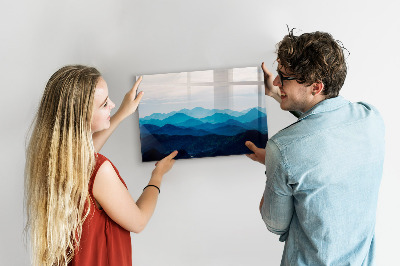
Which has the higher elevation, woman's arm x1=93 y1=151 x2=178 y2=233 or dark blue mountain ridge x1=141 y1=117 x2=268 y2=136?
dark blue mountain ridge x1=141 y1=117 x2=268 y2=136

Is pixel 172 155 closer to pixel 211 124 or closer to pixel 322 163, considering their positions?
pixel 211 124

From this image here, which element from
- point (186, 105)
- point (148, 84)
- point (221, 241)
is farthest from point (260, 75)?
point (221, 241)

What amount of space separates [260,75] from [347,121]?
0.66 m

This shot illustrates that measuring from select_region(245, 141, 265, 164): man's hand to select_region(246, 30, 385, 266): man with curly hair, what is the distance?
396mm

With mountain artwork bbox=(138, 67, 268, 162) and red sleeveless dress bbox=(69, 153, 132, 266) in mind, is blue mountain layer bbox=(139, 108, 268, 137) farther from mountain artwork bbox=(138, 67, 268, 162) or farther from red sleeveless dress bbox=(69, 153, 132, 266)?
red sleeveless dress bbox=(69, 153, 132, 266)

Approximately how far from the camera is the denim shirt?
1.21 metres

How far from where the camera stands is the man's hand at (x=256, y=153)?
171 cm

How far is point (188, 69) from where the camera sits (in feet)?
6.10

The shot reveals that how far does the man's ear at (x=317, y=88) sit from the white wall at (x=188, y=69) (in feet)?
1.83

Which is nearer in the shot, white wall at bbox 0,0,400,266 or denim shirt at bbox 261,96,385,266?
denim shirt at bbox 261,96,385,266

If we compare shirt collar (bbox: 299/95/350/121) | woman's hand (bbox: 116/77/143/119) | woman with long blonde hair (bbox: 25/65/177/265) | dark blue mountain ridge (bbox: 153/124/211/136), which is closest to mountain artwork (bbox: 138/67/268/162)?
dark blue mountain ridge (bbox: 153/124/211/136)

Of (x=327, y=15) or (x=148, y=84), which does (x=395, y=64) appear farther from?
(x=148, y=84)

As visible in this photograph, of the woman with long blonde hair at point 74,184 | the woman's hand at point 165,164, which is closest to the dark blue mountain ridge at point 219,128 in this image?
the woman's hand at point 165,164

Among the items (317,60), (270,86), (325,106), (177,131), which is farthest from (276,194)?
(177,131)
